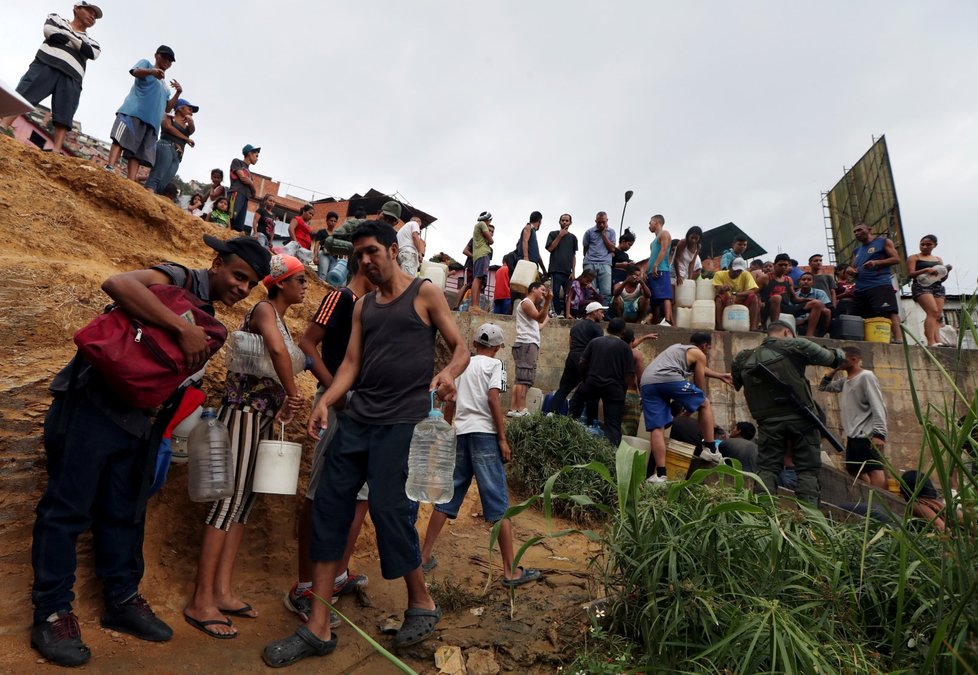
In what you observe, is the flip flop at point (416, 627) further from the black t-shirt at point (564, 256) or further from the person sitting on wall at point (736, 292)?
the person sitting on wall at point (736, 292)

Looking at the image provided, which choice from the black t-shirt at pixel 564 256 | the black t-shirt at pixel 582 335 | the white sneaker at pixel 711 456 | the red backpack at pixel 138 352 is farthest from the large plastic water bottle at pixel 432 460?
the black t-shirt at pixel 564 256

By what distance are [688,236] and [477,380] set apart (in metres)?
7.52

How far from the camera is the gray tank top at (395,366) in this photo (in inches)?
112

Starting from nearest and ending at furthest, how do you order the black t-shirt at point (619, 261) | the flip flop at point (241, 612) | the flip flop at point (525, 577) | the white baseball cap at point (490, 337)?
1. the flip flop at point (241, 612)
2. the flip flop at point (525, 577)
3. the white baseball cap at point (490, 337)
4. the black t-shirt at point (619, 261)

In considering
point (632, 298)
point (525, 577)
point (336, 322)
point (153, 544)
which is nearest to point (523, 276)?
point (632, 298)

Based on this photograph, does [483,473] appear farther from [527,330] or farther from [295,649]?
[527,330]

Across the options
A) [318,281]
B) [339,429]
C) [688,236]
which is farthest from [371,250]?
[688,236]

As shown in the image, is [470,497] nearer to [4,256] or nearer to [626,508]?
[626,508]

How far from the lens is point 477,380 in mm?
3936

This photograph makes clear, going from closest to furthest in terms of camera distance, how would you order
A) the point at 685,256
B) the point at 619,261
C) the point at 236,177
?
the point at 236,177 < the point at 685,256 < the point at 619,261

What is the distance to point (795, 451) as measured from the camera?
16.4ft

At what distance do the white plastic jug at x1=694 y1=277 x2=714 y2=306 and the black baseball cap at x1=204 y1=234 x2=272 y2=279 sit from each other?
8798mm

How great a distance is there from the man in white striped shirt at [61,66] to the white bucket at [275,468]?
4.77 m

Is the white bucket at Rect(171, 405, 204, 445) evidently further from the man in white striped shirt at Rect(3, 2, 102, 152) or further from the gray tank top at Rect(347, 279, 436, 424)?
the man in white striped shirt at Rect(3, 2, 102, 152)
